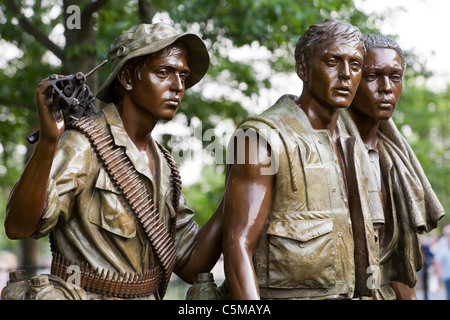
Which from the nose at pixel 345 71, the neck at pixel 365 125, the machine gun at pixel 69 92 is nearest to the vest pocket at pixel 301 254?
the nose at pixel 345 71

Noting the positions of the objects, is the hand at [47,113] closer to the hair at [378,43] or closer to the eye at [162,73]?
the eye at [162,73]

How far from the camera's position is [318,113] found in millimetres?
4770

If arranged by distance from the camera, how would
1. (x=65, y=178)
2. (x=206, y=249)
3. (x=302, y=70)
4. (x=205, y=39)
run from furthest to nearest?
(x=205, y=39) < (x=206, y=249) < (x=302, y=70) < (x=65, y=178)

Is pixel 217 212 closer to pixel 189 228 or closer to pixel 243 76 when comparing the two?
pixel 189 228

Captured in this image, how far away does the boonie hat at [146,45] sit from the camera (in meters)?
4.46

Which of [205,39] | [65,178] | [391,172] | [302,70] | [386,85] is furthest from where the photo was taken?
[205,39]

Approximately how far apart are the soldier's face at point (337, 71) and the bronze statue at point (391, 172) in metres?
0.65

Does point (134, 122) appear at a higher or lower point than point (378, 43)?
lower

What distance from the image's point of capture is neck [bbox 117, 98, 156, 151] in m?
4.62

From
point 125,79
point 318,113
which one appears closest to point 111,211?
point 125,79

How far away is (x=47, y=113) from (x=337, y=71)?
1.97m

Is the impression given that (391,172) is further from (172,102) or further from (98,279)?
(98,279)

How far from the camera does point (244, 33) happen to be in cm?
952
